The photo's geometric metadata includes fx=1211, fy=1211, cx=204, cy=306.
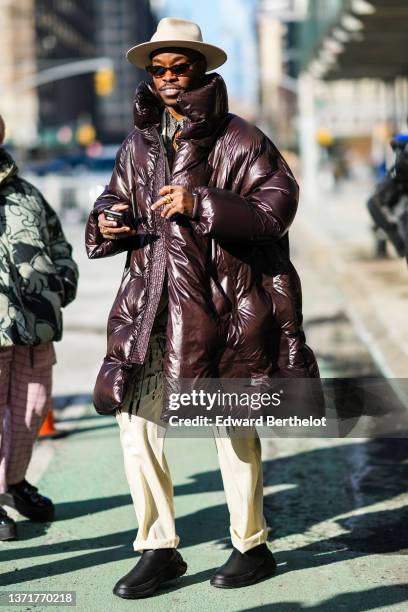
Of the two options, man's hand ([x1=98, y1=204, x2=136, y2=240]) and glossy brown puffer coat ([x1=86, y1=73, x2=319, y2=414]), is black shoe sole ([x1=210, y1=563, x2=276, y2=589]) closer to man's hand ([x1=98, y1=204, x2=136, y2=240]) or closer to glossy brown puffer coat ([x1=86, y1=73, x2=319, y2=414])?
glossy brown puffer coat ([x1=86, y1=73, x2=319, y2=414])

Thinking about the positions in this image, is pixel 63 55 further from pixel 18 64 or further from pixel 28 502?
pixel 28 502

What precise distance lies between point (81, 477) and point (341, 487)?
1364 mm

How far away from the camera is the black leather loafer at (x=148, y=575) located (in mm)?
4359

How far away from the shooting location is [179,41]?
416 centimetres

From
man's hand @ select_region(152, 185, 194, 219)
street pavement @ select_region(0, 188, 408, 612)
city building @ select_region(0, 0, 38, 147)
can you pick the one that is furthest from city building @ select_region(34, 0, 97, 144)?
man's hand @ select_region(152, 185, 194, 219)

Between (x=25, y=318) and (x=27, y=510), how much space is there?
0.91 m

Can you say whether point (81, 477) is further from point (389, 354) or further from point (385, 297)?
point (385, 297)

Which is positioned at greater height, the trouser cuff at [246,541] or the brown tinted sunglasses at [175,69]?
the brown tinted sunglasses at [175,69]

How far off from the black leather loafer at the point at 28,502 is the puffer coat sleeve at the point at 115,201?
147 centimetres

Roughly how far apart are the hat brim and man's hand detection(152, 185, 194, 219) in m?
0.55

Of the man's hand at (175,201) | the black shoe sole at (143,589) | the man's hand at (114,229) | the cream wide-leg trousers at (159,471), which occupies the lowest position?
the black shoe sole at (143,589)

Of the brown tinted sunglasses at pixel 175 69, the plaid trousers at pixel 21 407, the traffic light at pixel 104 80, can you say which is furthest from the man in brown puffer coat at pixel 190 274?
the traffic light at pixel 104 80

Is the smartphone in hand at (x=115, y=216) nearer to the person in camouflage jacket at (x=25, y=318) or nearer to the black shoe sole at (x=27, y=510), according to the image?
the person in camouflage jacket at (x=25, y=318)

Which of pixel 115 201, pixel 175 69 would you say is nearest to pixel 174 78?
pixel 175 69
